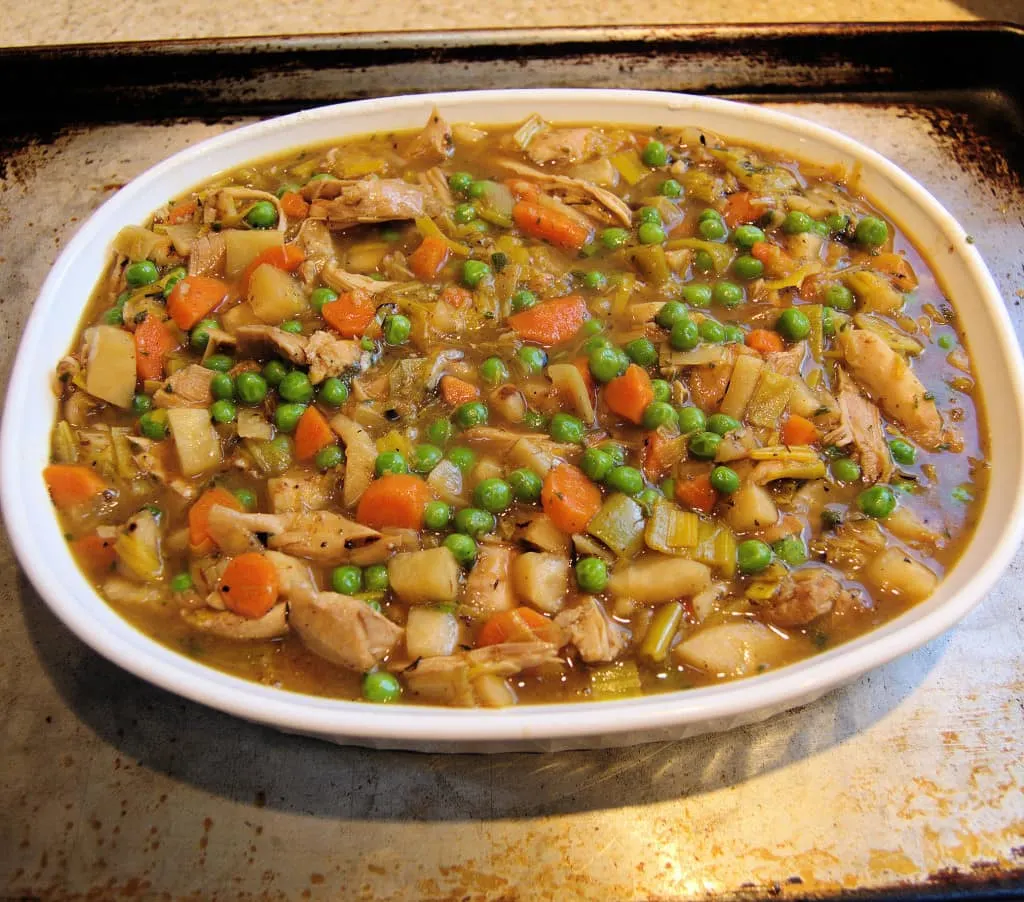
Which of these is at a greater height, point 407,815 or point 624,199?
point 624,199

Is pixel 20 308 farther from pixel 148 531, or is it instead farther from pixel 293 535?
pixel 293 535

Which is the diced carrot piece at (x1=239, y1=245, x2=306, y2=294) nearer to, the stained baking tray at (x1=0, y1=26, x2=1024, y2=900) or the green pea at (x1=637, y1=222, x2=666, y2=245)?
the stained baking tray at (x1=0, y1=26, x2=1024, y2=900)

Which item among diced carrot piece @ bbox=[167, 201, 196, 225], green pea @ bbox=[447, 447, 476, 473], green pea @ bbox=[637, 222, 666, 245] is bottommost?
green pea @ bbox=[447, 447, 476, 473]

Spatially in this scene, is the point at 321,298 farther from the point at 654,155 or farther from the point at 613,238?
the point at 654,155

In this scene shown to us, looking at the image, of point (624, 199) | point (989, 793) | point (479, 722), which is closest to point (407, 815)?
point (479, 722)

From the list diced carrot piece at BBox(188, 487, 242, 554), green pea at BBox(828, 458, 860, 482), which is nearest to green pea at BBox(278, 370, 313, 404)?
diced carrot piece at BBox(188, 487, 242, 554)
